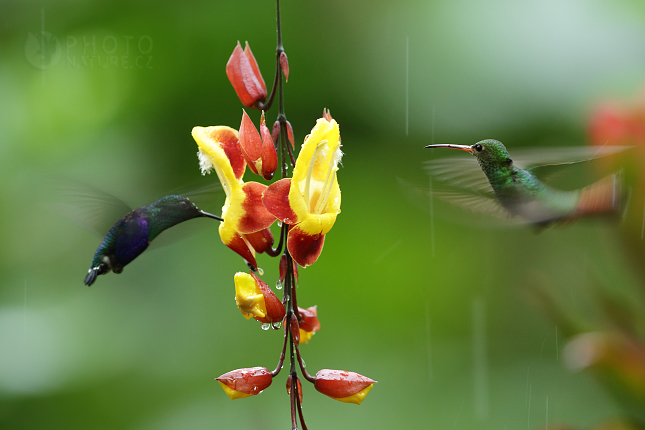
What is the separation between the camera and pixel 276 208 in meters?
0.60

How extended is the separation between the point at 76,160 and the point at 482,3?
1.65 m

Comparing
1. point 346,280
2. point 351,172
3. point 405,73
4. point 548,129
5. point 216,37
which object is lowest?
point 346,280

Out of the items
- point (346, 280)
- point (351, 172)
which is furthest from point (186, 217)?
point (351, 172)

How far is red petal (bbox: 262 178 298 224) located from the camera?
0.60 m

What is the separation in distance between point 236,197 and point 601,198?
0.51 metres

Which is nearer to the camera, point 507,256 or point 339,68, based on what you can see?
point 507,256

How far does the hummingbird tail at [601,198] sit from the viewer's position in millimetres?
708

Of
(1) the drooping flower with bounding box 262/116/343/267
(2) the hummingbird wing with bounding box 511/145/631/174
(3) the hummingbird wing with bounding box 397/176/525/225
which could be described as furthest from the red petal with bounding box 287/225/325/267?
(2) the hummingbird wing with bounding box 511/145/631/174

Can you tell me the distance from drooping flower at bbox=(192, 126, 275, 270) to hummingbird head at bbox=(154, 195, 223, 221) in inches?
1.2

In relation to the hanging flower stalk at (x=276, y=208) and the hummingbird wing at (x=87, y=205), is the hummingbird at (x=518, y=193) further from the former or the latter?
the hummingbird wing at (x=87, y=205)

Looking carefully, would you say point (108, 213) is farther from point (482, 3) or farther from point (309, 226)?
point (482, 3)

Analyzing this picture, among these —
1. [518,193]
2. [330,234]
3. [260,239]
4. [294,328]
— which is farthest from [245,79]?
[330,234]

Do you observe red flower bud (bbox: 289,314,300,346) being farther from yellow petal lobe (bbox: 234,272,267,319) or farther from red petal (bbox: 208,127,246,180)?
red petal (bbox: 208,127,246,180)

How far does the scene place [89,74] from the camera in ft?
6.26
